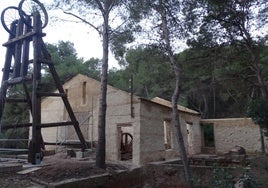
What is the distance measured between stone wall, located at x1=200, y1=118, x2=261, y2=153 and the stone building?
62mm

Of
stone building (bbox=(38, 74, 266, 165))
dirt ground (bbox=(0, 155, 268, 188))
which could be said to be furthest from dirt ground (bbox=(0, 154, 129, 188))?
stone building (bbox=(38, 74, 266, 165))

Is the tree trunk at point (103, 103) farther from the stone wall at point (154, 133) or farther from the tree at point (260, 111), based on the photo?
the tree at point (260, 111)

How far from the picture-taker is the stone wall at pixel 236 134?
63.1 ft

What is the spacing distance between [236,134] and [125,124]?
987 cm

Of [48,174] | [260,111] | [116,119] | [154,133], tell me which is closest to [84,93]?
[116,119]

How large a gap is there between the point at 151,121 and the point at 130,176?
3.10 metres

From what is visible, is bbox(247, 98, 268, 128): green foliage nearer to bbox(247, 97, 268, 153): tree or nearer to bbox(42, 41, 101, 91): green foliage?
bbox(247, 97, 268, 153): tree

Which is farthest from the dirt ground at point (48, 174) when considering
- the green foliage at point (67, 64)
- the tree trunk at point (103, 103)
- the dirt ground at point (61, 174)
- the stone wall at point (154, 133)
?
the green foliage at point (67, 64)

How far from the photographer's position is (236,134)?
19.7m

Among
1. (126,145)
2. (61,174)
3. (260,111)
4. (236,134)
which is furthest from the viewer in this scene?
(236,134)

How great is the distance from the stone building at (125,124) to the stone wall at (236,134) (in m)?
0.06

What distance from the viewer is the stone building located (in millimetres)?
12930

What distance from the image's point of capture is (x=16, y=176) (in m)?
8.38

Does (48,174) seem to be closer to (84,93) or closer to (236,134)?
(84,93)
